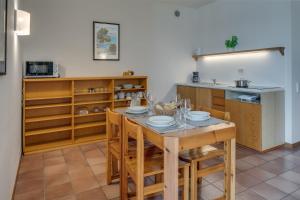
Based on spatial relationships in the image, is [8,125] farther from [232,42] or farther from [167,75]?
[232,42]

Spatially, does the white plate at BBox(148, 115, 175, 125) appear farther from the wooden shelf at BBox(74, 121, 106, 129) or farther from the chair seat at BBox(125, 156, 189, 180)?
the wooden shelf at BBox(74, 121, 106, 129)

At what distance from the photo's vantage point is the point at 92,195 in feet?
7.36

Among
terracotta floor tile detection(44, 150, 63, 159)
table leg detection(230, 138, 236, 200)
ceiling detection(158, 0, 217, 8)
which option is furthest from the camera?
ceiling detection(158, 0, 217, 8)

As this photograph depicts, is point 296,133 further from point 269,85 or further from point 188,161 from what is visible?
point 188,161

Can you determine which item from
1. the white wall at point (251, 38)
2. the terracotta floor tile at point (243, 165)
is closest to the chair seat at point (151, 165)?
the terracotta floor tile at point (243, 165)

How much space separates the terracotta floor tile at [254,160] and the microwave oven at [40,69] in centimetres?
322

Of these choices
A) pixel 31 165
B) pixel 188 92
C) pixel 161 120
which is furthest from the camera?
pixel 188 92

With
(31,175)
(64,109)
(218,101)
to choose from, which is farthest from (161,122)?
(64,109)

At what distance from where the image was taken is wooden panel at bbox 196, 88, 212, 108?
4.23 metres

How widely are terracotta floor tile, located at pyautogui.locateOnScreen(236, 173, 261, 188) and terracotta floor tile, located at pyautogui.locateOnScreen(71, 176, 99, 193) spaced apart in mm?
1626

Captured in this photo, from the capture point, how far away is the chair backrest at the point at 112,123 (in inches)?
82.4

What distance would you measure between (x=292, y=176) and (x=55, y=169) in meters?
2.92

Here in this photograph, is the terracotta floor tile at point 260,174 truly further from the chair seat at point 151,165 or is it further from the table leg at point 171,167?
the table leg at point 171,167

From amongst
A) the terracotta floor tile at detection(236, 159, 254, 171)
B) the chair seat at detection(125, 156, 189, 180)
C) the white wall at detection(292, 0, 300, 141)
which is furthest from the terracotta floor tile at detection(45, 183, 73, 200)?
A: the white wall at detection(292, 0, 300, 141)
